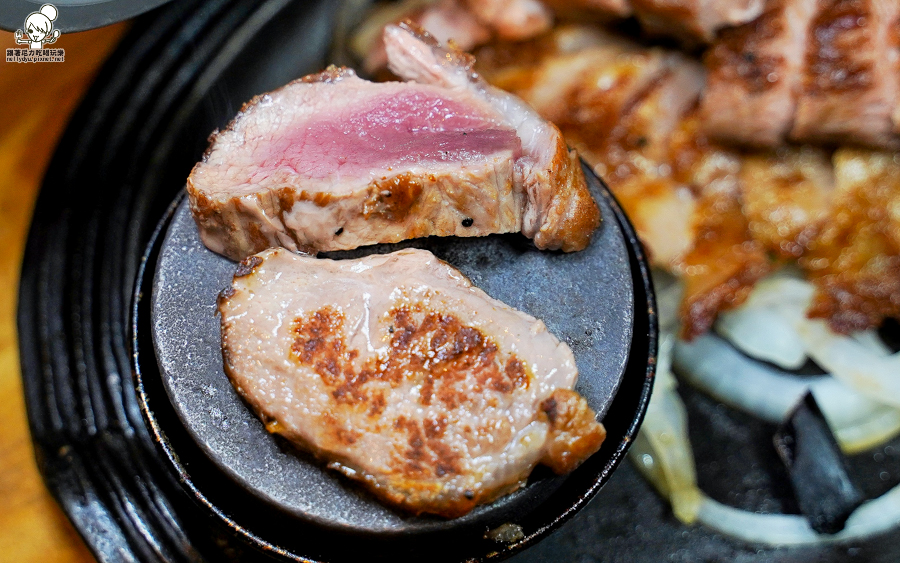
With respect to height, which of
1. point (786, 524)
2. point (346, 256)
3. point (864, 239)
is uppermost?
point (346, 256)

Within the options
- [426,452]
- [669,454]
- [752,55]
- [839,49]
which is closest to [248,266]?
[426,452]

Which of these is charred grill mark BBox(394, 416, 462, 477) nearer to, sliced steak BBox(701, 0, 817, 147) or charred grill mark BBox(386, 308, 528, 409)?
charred grill mark BBox(386, 308, 528, 409)

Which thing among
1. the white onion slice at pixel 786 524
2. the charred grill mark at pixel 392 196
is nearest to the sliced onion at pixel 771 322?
the white onion slice at pixel 786 524

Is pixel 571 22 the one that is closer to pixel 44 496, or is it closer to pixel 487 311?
pixel 487 311

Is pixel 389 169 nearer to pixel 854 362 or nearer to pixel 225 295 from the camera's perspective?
pixel 225 295

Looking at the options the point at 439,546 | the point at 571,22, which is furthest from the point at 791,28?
the point at 439,546

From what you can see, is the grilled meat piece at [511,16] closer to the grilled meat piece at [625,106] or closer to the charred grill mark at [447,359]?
the grilled meat piece at [625,106]

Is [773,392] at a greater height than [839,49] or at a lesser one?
lesser
